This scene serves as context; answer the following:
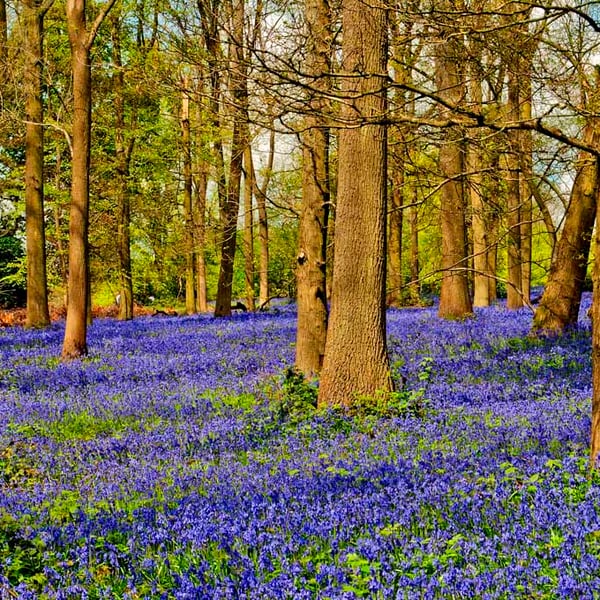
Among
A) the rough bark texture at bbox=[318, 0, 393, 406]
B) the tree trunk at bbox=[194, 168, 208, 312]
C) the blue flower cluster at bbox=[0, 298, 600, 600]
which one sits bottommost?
the blue flower cluster at bbox=[0, 298, 600, 600]

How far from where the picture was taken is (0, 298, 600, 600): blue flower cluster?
328cm

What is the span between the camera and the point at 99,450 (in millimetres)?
6402

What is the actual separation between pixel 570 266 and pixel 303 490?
809cm

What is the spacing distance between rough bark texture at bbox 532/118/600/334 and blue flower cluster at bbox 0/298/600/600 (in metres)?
1.73

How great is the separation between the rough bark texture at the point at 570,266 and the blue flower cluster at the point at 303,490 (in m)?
1.73

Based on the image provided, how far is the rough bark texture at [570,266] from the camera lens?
436 inches

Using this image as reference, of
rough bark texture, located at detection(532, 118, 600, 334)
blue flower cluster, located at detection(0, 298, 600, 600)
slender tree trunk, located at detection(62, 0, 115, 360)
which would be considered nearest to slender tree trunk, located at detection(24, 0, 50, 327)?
slender tree trunk, located at detection(62, 0, 115, 360)

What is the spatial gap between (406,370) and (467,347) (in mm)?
2053

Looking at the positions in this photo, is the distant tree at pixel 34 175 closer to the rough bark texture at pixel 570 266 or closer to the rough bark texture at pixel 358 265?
the rough bark texture at pixel 358 265

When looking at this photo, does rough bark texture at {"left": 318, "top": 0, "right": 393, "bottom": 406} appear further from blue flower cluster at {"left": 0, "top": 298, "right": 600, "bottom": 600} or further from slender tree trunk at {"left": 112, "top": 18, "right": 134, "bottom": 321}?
slender tree trunk at {"left": 112, "top": 18, "right": 134, "bottom": 321}

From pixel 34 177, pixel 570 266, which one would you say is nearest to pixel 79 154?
pixel 34 177

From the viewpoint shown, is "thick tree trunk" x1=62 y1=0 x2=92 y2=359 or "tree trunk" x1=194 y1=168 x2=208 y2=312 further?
"tree trunk" x1=194 y1=168 x2=208 y2=312

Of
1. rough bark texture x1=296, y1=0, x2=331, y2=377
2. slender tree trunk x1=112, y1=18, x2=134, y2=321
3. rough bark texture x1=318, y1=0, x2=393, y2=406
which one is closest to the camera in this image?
rough bark texture x1=318, y1=0, x2=393, y2=406

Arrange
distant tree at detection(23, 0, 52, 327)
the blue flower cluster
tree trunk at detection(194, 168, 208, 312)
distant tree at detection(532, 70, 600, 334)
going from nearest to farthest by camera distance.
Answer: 1. the blue flower cluster
2. distant tree at detection(532, 70, 600, 334)
3. distant tree at detection(23, 0, 52, 327)
4. tree trunk at detection(194, 168, 208, 312)
